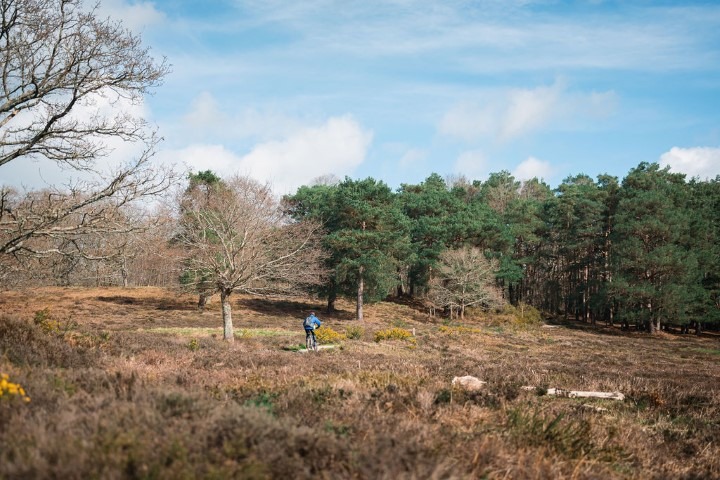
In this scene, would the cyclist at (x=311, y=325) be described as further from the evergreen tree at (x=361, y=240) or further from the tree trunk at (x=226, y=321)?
the evergreen tree at (x=361, y=240)

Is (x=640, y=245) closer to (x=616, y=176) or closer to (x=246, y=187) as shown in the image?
(x=616, y=176)

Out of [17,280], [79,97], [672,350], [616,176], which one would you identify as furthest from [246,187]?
[616,176]

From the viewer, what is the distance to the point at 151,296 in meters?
43.3

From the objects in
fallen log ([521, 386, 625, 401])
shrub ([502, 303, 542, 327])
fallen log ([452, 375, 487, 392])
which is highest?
fallen log ([452, 375, 487, 392])

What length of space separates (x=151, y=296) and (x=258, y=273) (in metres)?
24.5

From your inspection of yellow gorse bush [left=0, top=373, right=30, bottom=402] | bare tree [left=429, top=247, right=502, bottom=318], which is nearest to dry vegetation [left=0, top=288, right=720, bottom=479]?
yellow gorse bush [left=0, top=373, right=30, bottom=402]

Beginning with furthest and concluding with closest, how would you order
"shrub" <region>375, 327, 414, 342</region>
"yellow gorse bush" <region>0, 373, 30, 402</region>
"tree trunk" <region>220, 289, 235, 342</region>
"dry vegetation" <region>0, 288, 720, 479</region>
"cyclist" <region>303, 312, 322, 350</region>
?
1. "shrub" <region>375, 327, 414, 342</region>
2. "tree trunk" <region>220, 289, 235, 342</region>
3. "cyclist" <region>303, 312, 322, 350</region>
4. "yellow gorse bush" <region>0, 373, 30, 402</region>
5. "dry vegetation" <region>0, 288, 720, 479</region>

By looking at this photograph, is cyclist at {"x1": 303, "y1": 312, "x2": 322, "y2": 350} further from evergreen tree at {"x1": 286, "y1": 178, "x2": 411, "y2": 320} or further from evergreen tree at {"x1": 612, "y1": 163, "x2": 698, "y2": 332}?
evergreen tree at {"x1": 612, "y1": 163, "x2": 698, "y2": 332}

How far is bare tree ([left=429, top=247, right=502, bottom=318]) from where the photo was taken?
4547cm

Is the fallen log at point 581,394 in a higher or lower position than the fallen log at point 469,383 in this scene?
lower

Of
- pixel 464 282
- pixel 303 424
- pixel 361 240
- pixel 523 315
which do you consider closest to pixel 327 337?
pixel 361 240

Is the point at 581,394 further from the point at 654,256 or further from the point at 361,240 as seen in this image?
the point at 654,256

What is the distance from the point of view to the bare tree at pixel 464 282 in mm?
45469

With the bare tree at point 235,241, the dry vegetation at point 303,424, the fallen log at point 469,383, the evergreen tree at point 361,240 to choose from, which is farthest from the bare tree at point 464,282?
the fallen log at point 469,383
